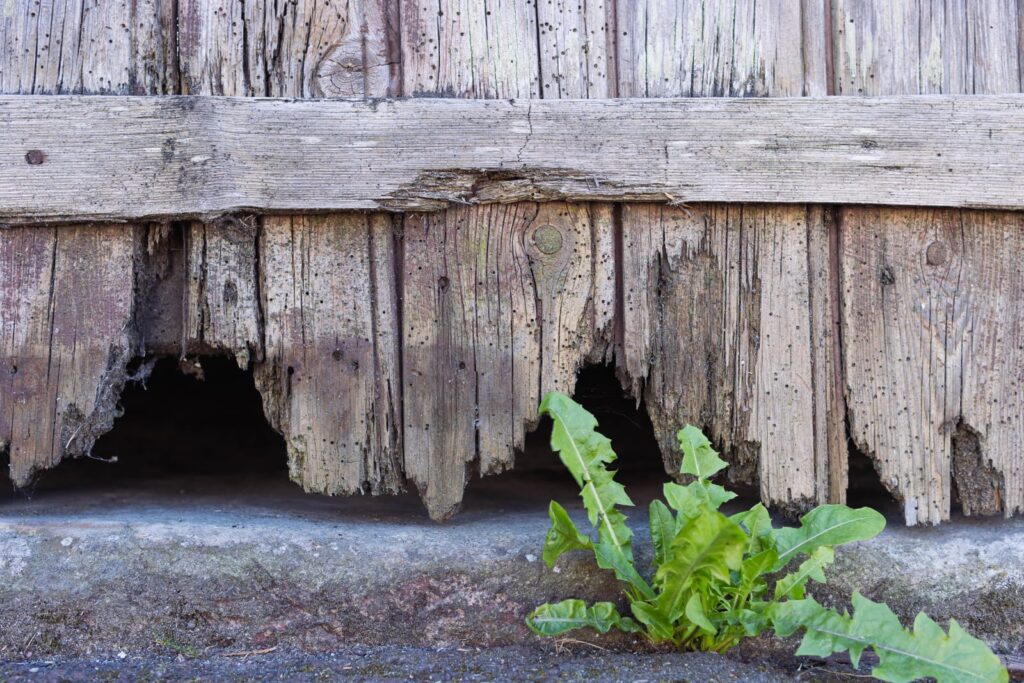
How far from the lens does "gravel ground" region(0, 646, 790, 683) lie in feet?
Answer: 6.37

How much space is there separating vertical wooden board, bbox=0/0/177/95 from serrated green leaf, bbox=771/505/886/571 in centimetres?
185

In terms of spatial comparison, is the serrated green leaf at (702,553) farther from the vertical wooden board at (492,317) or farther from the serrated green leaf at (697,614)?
the vertical wooden board at (492,317)

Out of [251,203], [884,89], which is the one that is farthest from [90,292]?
[884,89]

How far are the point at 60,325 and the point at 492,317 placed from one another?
106cm

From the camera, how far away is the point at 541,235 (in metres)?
2.21

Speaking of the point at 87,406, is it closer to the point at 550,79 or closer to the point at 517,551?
the point at 517,551

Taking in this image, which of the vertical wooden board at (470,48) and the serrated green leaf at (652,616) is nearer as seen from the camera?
the serrated green leaf at (652,616)

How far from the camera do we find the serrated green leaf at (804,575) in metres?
1.92

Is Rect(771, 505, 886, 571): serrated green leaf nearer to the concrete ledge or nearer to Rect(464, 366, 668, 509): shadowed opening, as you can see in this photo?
the concrete ledge

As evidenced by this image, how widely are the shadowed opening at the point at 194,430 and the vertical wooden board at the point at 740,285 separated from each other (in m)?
1.54

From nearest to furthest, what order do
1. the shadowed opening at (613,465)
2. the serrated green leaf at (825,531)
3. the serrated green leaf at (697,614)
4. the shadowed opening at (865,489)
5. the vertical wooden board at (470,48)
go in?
1. the serrated green leaf at (697,614)
2. the serrated green leaf at (825,531)
3. the vertical wooden board at (470,48)
4. the shadowed opening at (865,489)
5. the shadowed opening at (613,465)

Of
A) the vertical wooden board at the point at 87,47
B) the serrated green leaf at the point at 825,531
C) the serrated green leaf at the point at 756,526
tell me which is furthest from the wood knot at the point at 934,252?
the vertical wooden board at the point at 87,47

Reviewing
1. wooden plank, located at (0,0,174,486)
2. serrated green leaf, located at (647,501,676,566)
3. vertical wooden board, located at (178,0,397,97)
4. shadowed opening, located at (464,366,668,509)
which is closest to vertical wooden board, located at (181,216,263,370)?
wooden plank, located at (0,0,174,486)

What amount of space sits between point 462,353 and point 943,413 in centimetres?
124
